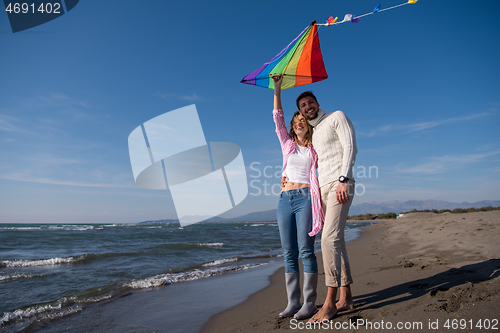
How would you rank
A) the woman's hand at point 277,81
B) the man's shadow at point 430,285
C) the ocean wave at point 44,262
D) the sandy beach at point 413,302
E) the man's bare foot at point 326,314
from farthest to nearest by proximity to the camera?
the ocean wave at point 44,262
the woman's hand at point 277,81
the man's shadow at point 430,285
the man's bare foot at point 326,314
the sandy beach at point 413,302

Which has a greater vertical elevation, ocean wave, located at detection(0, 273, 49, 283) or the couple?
the couple

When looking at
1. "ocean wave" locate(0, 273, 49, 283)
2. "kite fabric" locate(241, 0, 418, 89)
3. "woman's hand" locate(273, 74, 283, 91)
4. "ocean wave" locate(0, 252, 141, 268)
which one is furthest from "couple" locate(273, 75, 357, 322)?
"ocean wave" locate(0, 252, 141, 268)

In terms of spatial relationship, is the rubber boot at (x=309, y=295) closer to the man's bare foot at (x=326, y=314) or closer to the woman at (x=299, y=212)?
the woman at (x=299, y=212)

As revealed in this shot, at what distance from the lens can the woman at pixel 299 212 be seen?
2.13 metres

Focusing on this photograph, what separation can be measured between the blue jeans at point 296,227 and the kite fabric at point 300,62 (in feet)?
4.28

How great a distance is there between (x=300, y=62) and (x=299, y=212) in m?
1.62

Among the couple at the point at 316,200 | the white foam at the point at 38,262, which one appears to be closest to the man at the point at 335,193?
the couple at the point at 316,200

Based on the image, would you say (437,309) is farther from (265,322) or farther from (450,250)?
(450,250)

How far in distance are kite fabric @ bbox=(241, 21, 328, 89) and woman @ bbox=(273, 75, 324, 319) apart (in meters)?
0.55

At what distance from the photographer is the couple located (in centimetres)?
199

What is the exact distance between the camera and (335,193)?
6.58 feet

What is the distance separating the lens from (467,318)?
1604mm

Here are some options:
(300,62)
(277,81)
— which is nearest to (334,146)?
(277,81)

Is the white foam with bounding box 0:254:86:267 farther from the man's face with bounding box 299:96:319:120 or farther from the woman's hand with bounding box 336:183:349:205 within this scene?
the woman's hand with bounding box 336:183:349:205
